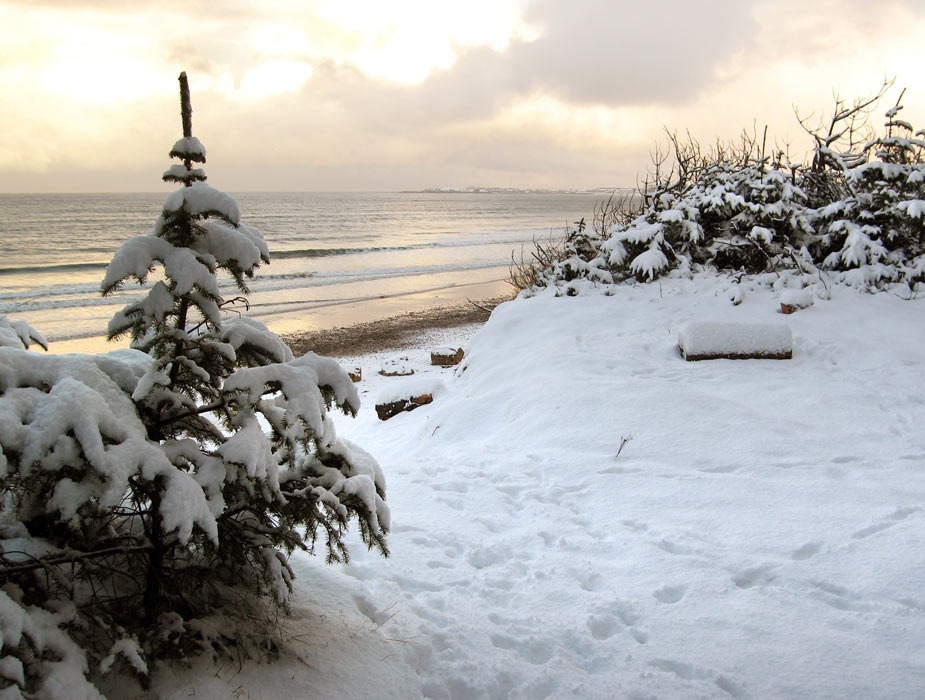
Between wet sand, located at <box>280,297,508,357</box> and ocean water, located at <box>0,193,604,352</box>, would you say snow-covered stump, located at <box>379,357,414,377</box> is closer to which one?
wet sand, located at <box>280,297,508,357</box>

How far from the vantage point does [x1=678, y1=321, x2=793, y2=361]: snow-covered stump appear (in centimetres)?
688

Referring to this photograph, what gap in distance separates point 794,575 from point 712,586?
45 cm

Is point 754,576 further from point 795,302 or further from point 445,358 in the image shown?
point 445,358

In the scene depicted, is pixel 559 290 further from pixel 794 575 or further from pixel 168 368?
pixel 168 368

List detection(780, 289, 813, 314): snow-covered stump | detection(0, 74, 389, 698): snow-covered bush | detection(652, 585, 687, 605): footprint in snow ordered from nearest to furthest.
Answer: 1. detection(0, 74, 389, 698): snow-covered bush
2. detection(652, 585, 687, 605): footprint in snow
3. detection(780, 289, 813, 314): snow-covered stump

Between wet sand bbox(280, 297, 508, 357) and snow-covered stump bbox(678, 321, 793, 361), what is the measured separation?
703 cm

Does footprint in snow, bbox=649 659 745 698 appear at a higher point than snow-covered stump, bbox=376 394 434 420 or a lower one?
higher

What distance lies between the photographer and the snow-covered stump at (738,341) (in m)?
6.88

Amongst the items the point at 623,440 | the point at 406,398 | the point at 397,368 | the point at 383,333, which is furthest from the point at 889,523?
the point at 383,333

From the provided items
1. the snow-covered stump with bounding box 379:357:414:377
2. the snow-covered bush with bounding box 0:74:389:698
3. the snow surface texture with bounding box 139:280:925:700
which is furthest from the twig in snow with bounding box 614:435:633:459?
the snow-covered stump with bounding box 379:357:414:377

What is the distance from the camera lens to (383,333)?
16984 mm

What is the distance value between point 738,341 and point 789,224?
3.66 metres

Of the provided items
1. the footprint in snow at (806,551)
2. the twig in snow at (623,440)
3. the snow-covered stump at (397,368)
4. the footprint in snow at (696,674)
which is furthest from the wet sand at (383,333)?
the footprint in snow at (696,674)

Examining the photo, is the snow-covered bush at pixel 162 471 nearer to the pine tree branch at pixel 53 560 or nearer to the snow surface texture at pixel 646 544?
the pine tree branch at pixel 53 560
